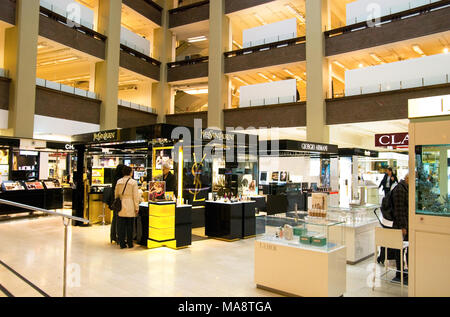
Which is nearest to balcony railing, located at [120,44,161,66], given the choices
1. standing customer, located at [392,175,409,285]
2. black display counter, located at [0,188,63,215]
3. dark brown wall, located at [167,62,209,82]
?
dark brown wall, located at [167,62,209,82]

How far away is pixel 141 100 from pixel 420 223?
16.8 metres

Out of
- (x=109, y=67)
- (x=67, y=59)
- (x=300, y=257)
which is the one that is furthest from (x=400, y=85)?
(x=67, y=59)

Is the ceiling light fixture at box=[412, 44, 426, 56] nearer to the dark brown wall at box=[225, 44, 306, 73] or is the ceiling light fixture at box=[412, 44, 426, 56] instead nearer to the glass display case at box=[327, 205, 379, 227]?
the dark brown wall at box=[225, 44, 306, 73]

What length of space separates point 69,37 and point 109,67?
2041 millimetres

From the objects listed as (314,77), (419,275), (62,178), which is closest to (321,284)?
(419,275)

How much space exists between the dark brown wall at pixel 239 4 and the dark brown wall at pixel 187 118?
5239 mm

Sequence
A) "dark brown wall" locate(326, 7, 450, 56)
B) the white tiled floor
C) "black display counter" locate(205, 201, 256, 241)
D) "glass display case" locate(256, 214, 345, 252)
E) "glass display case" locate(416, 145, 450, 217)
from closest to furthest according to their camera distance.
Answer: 1. "glass display case" locate(416, 145, 450, 217)
2. "glass display case" locate(256, 214, 345, 252)
3. the white tiled floor
4. "black display counter" locate(205, 201, 256, 241)
5. "dark brown wall" locate(326, 7, 450, 56)

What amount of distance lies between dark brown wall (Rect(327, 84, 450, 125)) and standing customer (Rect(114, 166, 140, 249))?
9.59m

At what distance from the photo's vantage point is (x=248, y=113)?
1562cm

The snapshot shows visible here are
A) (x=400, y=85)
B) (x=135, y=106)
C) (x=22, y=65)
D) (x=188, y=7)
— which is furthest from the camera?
(x=188, y=7)

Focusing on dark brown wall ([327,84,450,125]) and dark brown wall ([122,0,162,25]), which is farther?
dark brown wall ([122,0,162,25])

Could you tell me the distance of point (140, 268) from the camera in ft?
17.8

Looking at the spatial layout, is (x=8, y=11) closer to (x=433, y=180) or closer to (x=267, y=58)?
(x=267, y=58)

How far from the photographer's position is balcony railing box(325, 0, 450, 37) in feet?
38.3
